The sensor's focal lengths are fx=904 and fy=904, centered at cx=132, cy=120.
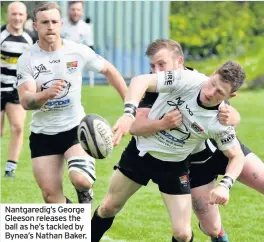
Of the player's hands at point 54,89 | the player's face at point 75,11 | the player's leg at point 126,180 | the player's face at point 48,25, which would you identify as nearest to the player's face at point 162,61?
the player's leg at point 126,180

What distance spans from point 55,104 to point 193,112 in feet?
5.61

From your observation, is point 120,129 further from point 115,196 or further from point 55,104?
point 55,104

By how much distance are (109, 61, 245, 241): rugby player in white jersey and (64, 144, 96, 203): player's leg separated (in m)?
0.98

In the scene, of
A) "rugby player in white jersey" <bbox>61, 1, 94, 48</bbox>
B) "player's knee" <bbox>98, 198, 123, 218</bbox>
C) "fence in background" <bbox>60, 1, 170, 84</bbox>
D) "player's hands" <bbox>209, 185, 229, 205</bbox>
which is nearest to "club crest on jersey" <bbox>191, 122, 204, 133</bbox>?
"player's hands" <bbox>209, 185, 229, 205</bbox>

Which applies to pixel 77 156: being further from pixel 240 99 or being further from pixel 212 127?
pixel 240 99

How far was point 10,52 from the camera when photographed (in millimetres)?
13000

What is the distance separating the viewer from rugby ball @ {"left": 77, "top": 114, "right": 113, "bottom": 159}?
6.62 meters

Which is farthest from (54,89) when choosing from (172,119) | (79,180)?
(172,119)

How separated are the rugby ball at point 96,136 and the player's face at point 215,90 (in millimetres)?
809

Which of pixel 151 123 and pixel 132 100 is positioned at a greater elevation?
pixel 132 100

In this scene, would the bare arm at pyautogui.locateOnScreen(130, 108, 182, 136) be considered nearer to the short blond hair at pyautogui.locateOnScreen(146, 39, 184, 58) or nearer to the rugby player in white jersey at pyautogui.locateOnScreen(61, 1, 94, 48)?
the short blond hair at pyautogui.locateOnScreen(146, 39, 184, 58)

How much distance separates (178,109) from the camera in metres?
7.18

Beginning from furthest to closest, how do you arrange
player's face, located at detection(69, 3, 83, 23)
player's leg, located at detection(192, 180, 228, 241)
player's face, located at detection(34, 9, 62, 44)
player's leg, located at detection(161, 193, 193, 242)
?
player's face, located at detection(69, 3, 83, 23), player's face, located at detection(34, 9, 62, 44), player's leg, located at detection(192, 180, 228, 241), player's leg, located at detection(161, 193, 193, 242)

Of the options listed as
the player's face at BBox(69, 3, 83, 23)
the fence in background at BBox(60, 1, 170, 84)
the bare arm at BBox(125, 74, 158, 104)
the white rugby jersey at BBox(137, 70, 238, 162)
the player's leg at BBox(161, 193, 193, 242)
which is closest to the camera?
the bare arm at BBox(125, 74, 158, 104)
